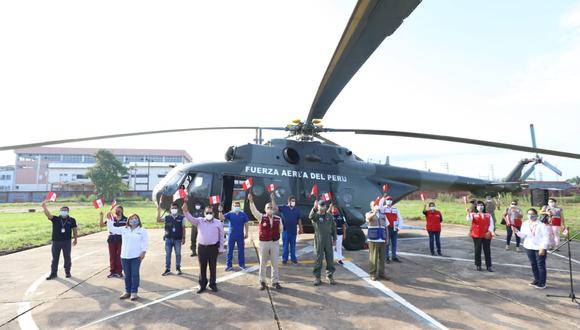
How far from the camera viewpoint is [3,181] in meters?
93.7

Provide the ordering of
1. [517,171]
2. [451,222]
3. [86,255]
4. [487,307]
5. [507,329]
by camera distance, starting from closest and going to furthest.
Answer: [507,329] → [487,307] → [86,255] → [517,171] → [451,222]

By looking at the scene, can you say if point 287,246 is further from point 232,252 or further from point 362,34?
point 362,34

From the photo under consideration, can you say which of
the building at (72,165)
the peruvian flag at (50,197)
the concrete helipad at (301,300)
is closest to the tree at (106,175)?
the building at (72,165)

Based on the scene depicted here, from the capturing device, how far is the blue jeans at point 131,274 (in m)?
5.57

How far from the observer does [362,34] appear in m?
4.78

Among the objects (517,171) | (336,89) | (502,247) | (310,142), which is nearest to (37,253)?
(310,142)

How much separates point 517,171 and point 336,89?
13.3 m

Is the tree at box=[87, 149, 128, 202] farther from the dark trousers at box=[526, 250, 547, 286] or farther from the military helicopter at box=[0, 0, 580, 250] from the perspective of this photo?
the dark trousers at box=[526, 250, 547, 286]

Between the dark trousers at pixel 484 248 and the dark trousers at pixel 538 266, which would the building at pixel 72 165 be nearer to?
the dark trousers at pixel 484 248

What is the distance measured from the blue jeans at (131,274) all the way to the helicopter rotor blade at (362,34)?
18.0 feet

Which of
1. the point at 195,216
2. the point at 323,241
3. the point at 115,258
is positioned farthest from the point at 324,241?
the point at 115,258

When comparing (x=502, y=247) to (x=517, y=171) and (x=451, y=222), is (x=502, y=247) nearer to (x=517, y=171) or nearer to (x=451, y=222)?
(x=517, y=171)

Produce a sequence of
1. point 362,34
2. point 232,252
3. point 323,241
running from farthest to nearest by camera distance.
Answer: point 232,252
point 323,241
point 362,34

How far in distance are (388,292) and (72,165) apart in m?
113
